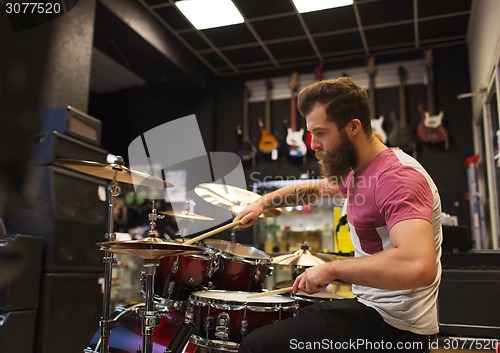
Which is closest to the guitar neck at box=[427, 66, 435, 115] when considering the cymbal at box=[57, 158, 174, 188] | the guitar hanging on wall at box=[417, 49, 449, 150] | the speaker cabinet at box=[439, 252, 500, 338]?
the guitar hanging on wall at box=[417, 49, 449, 150]

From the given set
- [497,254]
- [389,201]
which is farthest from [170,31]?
[389,201]

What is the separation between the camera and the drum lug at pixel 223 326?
2.06m

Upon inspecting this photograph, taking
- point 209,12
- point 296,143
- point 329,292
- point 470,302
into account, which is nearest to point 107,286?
point 329,292

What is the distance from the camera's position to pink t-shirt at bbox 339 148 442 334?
1312mm

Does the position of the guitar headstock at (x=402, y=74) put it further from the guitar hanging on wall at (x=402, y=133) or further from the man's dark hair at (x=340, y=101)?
the man's dark hair at (x=340, y=101)

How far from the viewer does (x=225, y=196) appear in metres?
2.57

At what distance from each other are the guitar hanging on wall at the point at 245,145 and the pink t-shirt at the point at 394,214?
4439 mm

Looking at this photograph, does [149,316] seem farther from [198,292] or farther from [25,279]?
[25,279]

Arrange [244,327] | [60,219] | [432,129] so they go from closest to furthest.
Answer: [244,327] < [60,219] < [432,129]

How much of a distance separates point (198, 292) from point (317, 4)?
3460 mm

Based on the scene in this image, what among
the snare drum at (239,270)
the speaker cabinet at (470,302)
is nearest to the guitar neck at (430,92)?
the speaker cabinet at (470,302)

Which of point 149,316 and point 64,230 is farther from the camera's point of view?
point 64,230

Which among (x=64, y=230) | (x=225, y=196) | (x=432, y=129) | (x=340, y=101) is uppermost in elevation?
(x=432, y=129)
